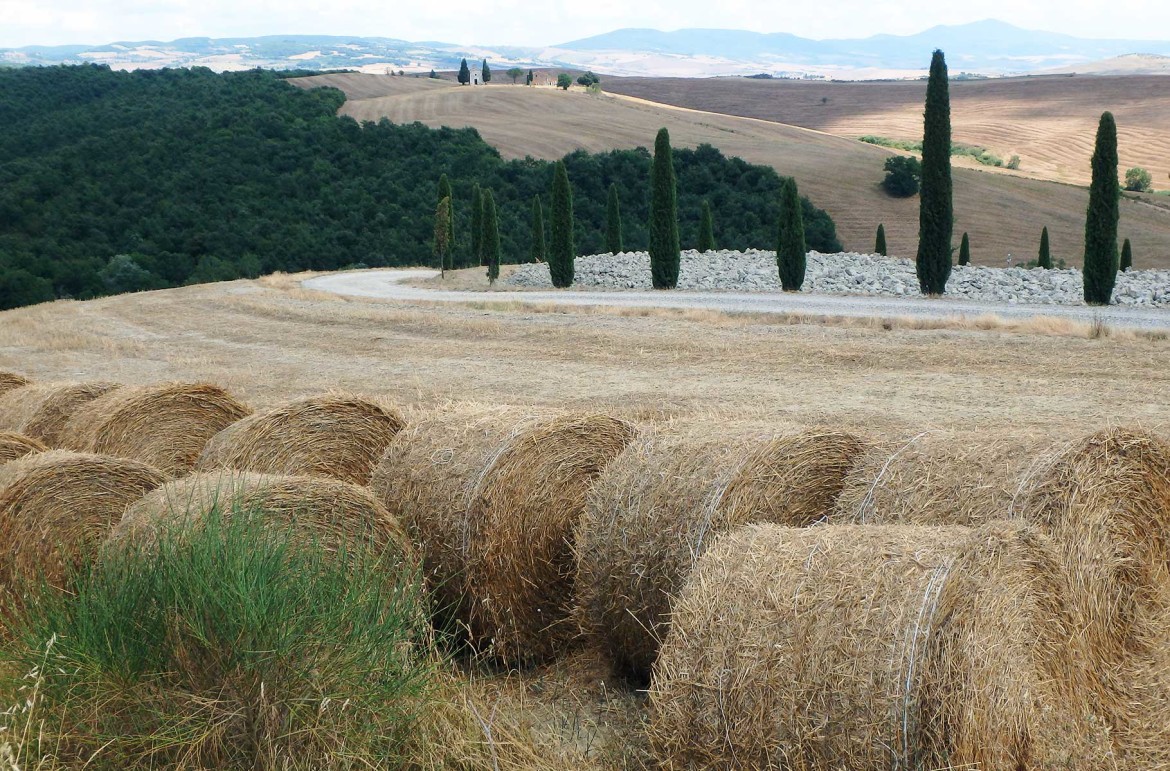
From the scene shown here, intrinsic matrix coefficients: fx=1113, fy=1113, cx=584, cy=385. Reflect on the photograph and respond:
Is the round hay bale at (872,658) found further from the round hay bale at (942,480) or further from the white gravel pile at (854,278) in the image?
the white gravel pile at (854,278)

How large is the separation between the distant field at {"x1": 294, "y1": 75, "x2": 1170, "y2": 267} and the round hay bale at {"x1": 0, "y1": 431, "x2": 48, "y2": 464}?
5890 cm

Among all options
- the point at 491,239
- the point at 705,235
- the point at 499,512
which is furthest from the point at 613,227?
the point at 499,512

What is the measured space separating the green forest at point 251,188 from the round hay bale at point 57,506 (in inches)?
1602

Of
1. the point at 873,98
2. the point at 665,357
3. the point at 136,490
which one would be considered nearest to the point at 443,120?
the point at 873,98

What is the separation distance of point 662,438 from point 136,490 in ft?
11.1

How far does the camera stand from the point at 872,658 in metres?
3.77

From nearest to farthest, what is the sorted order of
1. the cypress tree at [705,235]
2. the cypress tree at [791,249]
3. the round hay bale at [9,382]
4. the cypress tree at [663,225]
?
the round hay bale at [9,382]
the cypress tree at [791,249]
the cypress tree at [663,225]
the cypress tree at [705,235]

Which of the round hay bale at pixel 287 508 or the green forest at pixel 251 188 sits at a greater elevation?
the round hay bale at pixel 287 508

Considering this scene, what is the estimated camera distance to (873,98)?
10369 centimetres

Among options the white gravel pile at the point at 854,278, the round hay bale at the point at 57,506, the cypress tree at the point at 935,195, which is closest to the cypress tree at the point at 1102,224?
the white gravel pile at the point at 854,278

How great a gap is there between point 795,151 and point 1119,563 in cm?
8022

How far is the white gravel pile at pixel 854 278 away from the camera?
102ft

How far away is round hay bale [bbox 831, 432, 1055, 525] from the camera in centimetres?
512

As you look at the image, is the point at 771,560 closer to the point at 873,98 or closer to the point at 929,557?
the point at 929,557
